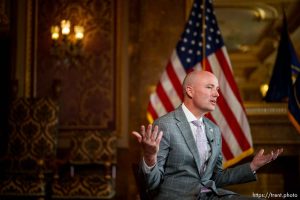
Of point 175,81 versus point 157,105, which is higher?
point 175,81

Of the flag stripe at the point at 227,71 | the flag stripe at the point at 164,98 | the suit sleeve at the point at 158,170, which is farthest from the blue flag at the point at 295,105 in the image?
the suit sleeve at the point at 158,170

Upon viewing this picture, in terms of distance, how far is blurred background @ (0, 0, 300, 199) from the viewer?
6.62 m

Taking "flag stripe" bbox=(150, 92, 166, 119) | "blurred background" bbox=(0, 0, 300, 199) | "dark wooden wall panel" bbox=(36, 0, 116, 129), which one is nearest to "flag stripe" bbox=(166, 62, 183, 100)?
"flag stripe" bbox=(150, 92, 166, 119)

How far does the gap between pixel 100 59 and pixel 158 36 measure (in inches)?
40.0

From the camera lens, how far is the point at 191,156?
260 centimetres

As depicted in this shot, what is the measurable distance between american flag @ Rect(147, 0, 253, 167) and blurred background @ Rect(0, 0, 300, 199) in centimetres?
116

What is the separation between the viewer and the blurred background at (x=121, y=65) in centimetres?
662

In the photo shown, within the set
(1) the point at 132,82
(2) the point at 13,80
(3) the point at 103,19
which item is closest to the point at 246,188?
(1) the point at 132,82

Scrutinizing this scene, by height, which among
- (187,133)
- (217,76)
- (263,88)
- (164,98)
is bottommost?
(187,133)

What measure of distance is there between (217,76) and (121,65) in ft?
6.74

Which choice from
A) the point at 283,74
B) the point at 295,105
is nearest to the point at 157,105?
the point at 295,105

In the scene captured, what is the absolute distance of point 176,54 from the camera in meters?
5.57

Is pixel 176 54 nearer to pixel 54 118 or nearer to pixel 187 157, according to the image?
pixel 54 118

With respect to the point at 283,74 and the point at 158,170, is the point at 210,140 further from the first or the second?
the point at 283,74
